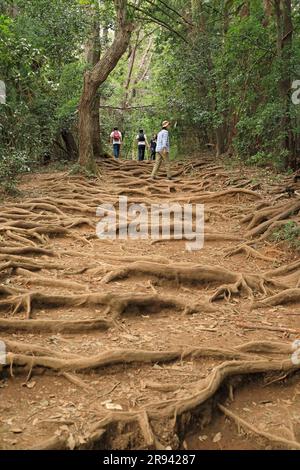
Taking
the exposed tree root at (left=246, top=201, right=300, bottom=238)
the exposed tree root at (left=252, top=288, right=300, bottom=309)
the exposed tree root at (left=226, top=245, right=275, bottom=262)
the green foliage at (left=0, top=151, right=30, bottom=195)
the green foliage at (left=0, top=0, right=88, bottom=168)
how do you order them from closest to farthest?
1. the exposed tree root at (left=252, top=288, right=300, bottom=309)
2. the exposed tree root at (left=226, top=245, right=275, bottom=262)
3. the exposed tree root at (left=246, top=201, right=300, bottom=238)
4. the green foliage at (left=0, top=151, right=30, bottom=195)
5. the green foliage at (left=0, top=0, right=88, bottom=168)

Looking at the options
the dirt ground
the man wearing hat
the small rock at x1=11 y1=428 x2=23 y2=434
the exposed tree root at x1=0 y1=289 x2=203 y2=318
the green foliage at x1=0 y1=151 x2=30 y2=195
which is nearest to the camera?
the small rock at x1=11 y1=428 x2=23 y2=434

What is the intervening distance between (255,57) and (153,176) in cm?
385

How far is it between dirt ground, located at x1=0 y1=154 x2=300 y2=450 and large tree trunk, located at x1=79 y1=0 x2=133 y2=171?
464 cm

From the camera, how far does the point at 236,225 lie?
8500 mm

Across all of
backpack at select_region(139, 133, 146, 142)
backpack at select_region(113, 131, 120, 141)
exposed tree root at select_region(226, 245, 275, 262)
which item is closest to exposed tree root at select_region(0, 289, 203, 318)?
exposed tree root at select_region(226, 245, 275, 262)

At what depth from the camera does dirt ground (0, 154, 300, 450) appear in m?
3.25

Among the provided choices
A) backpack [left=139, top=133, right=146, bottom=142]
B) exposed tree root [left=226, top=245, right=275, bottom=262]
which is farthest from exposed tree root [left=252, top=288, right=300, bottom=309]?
backpack [left=139, top=133, right=146, bottom=142]

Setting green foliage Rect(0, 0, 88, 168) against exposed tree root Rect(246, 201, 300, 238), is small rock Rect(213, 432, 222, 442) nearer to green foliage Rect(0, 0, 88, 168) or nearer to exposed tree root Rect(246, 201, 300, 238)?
exposed tree root Rect(246, 201, 300, 238)

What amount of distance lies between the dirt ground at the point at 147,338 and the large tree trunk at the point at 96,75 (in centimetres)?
464

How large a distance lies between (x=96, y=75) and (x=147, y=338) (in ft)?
30.2

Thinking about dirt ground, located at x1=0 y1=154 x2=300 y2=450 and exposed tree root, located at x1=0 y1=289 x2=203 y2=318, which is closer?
dirt ground, located at x1=0 y1=154 x2=300 y2=450

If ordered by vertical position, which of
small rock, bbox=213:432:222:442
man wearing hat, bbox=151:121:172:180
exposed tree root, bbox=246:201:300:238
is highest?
man wearing hat, bbox=151:121:172:180

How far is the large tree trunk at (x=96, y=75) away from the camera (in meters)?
11.6

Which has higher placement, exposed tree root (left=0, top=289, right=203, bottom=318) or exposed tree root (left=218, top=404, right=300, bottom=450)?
exposed tree root (left=0, top=289, right=203, bottom=318)
